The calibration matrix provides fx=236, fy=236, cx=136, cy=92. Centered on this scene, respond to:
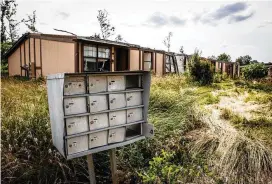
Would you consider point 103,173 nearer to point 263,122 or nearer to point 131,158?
point 131,158

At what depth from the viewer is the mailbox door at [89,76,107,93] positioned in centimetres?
214

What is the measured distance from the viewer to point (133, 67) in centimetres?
1512

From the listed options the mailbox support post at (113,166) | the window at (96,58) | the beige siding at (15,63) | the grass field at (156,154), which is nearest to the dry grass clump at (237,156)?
the grass field at (156,154)

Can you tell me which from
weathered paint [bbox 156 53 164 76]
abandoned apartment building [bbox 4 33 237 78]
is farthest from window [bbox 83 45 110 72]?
weathered paint [bbox 156 53 164 76]

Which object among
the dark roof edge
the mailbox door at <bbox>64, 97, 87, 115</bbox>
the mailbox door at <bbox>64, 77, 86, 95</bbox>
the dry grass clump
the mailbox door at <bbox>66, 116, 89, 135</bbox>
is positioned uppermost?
the dark roof edge

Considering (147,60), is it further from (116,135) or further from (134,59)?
(116,135)

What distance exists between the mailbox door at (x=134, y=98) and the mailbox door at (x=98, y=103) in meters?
0.28

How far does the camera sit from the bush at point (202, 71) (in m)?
10.7

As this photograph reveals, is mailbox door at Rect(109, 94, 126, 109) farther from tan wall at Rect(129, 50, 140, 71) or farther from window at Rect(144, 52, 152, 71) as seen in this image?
window at Rect(144, 52, 152, 71)

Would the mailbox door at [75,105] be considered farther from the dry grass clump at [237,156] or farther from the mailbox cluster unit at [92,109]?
the dry grass clump at [237,156]

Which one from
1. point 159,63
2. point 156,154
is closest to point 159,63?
point 159,63

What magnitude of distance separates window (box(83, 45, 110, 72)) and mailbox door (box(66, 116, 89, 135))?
9.63m

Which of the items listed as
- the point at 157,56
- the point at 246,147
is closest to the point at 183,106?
the point at 246,147

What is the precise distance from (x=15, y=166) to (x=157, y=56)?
15.3 meters
